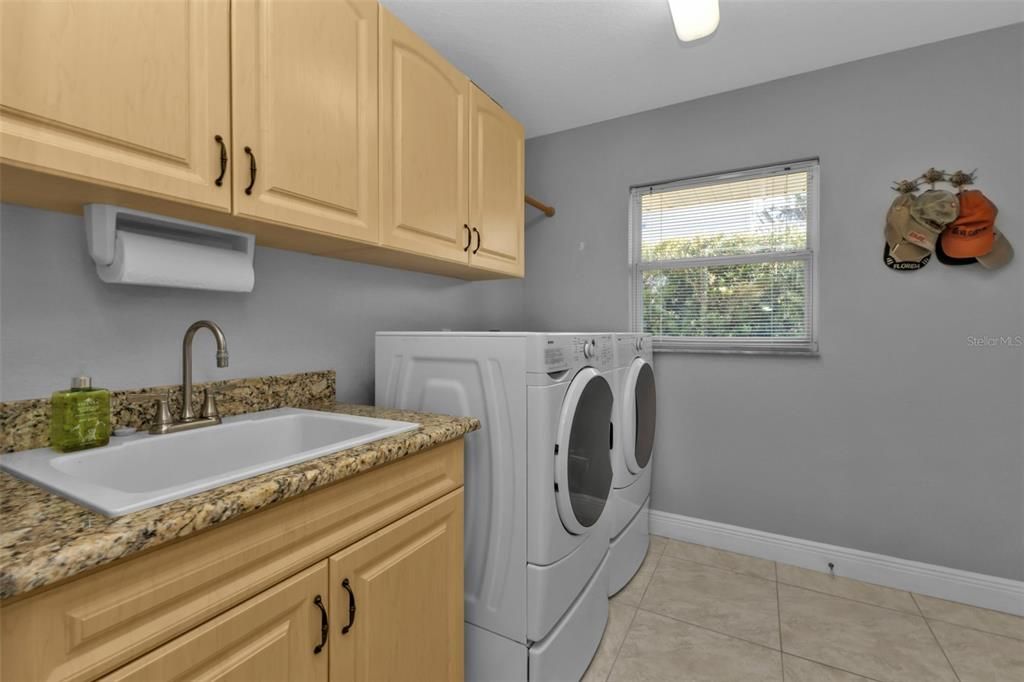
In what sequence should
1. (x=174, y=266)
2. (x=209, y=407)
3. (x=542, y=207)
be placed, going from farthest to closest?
1. (x=542, y=207)
2. (x=209, y=407)
3. (x=174, y=266)

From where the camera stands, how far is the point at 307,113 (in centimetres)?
120

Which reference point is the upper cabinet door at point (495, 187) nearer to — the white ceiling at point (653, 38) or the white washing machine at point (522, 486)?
the white ceiling at point (653, 38)

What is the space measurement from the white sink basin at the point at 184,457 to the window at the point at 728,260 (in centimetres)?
187

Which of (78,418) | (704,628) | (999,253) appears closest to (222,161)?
(78,418)

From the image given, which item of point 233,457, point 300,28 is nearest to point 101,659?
point 233,457

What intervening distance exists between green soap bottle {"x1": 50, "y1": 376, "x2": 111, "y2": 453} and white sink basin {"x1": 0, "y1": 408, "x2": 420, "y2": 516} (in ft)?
0.10

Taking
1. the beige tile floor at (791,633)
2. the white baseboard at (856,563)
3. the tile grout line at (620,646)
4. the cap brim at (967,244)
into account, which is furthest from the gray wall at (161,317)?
the cap brim at (967,244)

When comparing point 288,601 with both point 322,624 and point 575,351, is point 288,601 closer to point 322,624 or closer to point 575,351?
point 322,624

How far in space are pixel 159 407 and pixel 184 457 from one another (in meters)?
0.15

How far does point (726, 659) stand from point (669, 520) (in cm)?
95

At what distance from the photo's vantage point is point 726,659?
5.46 feet

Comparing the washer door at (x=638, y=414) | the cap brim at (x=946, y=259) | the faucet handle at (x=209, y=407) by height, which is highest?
the cap brim at (x=946, y=259)

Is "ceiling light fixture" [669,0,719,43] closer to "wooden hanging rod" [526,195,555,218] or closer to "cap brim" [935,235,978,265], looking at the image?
"wooden hanging rod" [526,195,555,218]

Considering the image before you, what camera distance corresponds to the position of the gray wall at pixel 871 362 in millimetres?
1925
